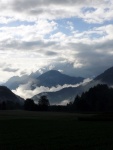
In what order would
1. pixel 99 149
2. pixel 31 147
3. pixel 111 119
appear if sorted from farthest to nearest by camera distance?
pixel 111 119, pixel 31 147, pixel 99 149

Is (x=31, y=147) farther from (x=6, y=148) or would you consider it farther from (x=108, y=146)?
(x=108, y=146)

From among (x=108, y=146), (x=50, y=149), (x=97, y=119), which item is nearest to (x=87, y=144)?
(x=108, y=146)

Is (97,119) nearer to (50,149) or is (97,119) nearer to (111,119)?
(111,119)

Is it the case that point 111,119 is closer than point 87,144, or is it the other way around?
point 87,144

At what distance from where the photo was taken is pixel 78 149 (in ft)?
96.8

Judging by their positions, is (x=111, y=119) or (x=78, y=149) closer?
(x=78, y=149)

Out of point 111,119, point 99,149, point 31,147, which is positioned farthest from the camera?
point 111,119

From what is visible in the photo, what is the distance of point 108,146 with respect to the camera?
30.9 metres

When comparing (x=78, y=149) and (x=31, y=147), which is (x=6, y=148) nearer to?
(x=31, y=147)

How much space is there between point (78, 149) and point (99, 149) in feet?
5.66

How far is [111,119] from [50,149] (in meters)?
71.3

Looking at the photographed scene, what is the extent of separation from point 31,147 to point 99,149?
6.02 metres

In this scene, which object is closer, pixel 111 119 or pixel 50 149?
pixel 50 149

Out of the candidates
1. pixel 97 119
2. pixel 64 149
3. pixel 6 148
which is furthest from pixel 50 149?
pixel 97 119
